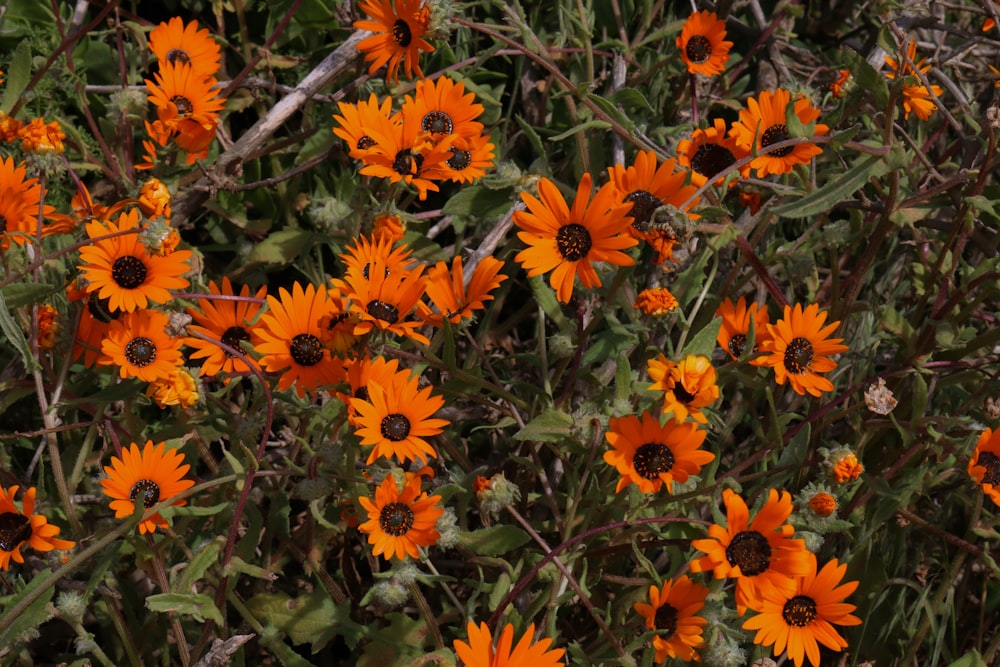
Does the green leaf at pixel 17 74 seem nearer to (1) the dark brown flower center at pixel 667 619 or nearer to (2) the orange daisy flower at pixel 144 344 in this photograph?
(2) the orange daisy flower at pixel 144 344

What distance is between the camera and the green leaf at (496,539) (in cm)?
304

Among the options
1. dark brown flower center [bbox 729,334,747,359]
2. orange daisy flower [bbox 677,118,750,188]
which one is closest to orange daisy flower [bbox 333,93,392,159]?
orange daisy flower [bbox 677,118,750,188]

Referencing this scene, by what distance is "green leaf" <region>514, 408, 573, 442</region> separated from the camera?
289cm

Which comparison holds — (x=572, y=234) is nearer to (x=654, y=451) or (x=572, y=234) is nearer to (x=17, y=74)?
(x=654, y=451)

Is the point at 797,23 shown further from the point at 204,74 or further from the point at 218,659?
the point at 218,659

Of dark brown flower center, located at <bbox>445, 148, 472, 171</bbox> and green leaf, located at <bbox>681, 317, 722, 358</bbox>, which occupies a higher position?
dark brown flower center, located at <bbox>445, 148, 472, 171</bbox>

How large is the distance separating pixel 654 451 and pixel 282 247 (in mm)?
1688

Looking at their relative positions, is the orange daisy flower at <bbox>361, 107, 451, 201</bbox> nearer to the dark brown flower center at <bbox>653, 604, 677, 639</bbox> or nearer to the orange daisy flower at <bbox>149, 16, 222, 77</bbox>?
the orange daisy flower at <bbox>149, 16, 222, 77</bbox>

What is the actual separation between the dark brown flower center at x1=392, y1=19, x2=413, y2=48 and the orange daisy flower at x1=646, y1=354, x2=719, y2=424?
1.35m

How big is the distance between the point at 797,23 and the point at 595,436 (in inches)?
112

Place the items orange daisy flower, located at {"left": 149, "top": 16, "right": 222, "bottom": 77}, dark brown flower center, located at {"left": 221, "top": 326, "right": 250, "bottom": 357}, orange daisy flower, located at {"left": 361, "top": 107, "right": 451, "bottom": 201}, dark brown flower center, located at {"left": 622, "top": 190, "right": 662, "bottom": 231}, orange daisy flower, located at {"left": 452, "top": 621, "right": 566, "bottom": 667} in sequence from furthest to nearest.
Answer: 1. orange daisy flower, located at {"left": 149, "top": 16, "right": 222, "bottom": 77}
2. dark brown flower center, located at {"left": 221, "top": 326, "right": 250, "bottom": 357}
3. orange daisy flower, located at {"left": 361, "top": 107, "right": 451, "bottom": 201}
4. dark brown flower center, located at {"left": 622, "top": 190, "right": 662, "bottom": 231}
5. orange daisy flower, located at {"left": 452, "top": 621, "right": 566, "bottom": 667}

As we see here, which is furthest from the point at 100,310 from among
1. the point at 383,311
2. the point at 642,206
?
the point at 642,206

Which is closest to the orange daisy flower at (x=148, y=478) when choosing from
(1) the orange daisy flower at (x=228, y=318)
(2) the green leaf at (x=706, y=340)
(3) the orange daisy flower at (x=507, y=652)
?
(1) the orange daisy flower at (x=228, y=318)

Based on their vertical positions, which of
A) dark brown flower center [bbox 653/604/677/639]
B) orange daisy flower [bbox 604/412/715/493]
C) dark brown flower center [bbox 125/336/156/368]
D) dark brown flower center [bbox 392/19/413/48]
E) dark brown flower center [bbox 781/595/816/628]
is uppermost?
dark brown flower center [bbox 392/19/413/48]
